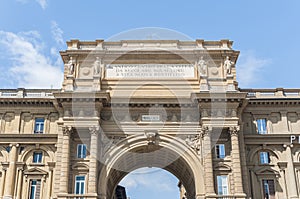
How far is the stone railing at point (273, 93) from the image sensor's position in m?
42.9

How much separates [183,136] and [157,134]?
2357 mm

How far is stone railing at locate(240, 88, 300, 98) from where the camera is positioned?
42.9 m

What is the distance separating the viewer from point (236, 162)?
1487 inches

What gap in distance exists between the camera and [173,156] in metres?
41.1

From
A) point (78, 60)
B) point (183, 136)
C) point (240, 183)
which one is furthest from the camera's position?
point (78, 60)

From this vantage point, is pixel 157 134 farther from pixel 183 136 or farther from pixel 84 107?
pixel 84 107

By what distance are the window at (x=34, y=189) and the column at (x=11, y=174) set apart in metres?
1.56

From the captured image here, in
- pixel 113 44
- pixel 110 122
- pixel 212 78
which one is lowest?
pixel 110 122

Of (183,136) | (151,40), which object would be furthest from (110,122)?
(151,40)

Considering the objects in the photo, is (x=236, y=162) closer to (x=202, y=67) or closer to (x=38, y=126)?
(x=202, y=67)

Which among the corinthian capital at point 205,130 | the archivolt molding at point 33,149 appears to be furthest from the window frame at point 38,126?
the corinthian capital at point 205,130

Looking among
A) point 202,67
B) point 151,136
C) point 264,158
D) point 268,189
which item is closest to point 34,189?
point 151,136

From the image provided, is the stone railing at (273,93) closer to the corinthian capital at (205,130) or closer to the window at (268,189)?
the corinthian capital at (205,130)

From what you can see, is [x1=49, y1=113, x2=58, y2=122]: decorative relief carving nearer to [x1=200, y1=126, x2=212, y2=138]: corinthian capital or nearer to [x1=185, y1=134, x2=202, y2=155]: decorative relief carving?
[x1=185, y1=134, x2=202, y2=155]: decorative relief carving
